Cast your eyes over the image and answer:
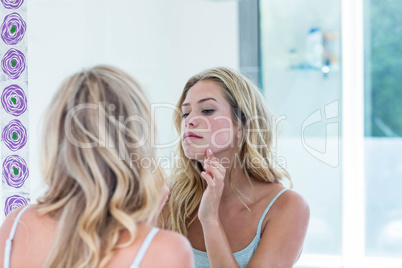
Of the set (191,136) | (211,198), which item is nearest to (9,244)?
(211,198)

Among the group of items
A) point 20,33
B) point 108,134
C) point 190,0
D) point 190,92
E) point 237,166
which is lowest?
point 237,166

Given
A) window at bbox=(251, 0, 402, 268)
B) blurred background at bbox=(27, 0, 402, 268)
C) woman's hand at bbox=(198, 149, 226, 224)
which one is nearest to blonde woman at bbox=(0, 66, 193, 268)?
woman's hand at bbox=(198, 149, 226, 224)

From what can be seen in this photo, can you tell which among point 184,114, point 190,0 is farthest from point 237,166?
point 190,0

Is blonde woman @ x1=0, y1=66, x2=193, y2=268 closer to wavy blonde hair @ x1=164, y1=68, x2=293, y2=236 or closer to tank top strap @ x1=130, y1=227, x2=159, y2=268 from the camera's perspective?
tank top strap @ x1=130, y1=227, x2=159, y2=268

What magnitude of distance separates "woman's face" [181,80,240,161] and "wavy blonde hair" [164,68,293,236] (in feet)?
0.09

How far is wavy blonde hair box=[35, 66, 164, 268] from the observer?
0.83 metres

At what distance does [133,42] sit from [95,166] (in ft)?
5.41

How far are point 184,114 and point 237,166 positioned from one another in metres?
0.24

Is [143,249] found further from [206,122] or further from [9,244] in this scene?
[206,122]

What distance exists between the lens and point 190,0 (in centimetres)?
269

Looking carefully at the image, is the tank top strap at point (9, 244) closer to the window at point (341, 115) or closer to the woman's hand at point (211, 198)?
the woman's hand at point (211, 198)

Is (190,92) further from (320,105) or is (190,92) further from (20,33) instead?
(320,105)

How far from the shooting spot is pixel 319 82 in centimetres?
266

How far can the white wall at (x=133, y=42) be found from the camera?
5.08ft
